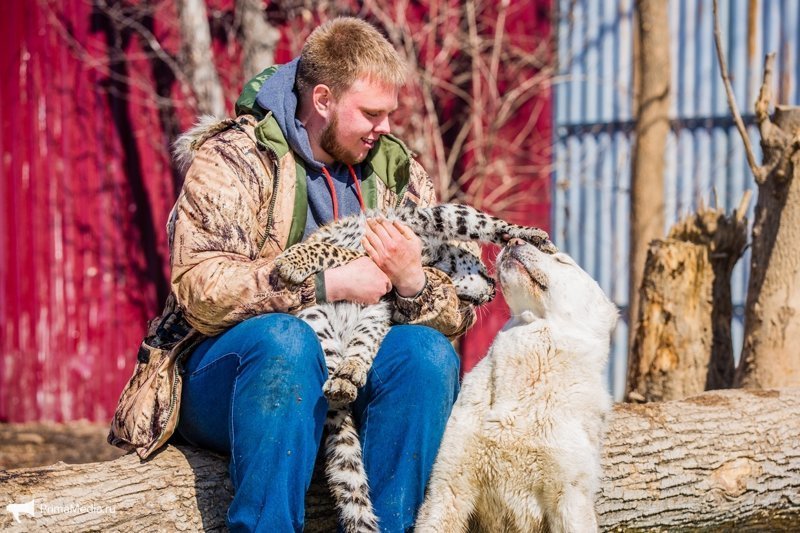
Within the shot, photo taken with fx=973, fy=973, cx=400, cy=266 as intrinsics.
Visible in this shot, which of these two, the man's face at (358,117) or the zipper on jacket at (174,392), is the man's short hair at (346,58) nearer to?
the man's face at (358,117)

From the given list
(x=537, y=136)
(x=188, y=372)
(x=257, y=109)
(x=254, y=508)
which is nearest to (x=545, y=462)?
(x=254, y=508)

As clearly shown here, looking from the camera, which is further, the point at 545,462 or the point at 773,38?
the point at 773,38

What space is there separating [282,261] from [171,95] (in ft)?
16.5

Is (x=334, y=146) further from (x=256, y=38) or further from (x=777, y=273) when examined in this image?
(x=256, y=38)

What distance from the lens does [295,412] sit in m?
3.04

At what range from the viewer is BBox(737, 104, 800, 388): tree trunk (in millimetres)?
5391

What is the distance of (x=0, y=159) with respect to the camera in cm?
759

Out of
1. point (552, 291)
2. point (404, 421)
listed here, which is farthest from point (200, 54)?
point (404, 421)

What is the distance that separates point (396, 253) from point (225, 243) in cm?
A: 61

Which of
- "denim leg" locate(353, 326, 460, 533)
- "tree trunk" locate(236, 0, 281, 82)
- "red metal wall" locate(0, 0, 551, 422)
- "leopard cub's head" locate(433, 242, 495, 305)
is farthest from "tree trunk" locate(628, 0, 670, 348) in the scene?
"denim leg" locate(353, 326, 460, 533)

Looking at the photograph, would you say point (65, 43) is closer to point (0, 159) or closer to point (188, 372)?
point (0, 159)

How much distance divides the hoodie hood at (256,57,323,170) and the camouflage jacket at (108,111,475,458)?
4 centimetres

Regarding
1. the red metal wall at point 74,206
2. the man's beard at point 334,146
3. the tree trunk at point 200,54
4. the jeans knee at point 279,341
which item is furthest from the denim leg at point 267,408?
the red metal wall at point 74,206

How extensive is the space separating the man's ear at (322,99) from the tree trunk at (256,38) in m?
3.85
